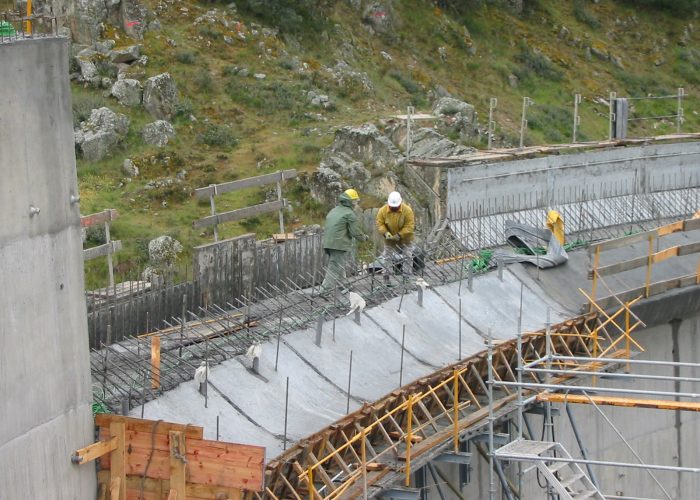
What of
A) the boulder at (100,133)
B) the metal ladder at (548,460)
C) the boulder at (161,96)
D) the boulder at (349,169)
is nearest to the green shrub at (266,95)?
the boulder at (161,96)

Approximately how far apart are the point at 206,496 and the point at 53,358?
6.53ft

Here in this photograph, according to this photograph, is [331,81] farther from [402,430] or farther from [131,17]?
[402,430]

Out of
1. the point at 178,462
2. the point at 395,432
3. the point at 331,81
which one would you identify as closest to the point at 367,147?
the point at 331,81

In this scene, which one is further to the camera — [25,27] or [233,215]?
[233,215]

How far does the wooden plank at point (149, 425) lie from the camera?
14.3 metres

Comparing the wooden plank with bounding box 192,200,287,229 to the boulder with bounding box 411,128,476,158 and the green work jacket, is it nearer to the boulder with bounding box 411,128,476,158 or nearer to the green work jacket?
the green work jacket

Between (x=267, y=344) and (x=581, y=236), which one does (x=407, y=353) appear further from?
(x=581, y=236)

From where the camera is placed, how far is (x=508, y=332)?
73.9ft

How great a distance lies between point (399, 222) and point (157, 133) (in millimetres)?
12304

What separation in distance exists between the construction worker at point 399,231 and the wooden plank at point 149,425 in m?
8.78

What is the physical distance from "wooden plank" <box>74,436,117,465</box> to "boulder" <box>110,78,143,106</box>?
21.1 m

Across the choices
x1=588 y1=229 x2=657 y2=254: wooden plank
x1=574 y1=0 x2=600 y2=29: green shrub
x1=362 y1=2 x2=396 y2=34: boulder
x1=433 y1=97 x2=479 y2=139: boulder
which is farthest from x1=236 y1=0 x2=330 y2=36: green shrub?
x1=588 y1=229 x2=657 y2=254: wooden plank

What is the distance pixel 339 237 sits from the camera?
2200 cm

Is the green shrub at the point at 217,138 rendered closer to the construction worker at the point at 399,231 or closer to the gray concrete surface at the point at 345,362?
the construction worker at the point at 399,231
